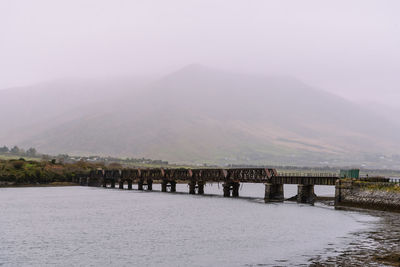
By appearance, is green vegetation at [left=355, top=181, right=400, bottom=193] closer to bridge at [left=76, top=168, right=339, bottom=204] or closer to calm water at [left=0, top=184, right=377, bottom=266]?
calm water at [left=0, top=184, right=377, bottom=266]

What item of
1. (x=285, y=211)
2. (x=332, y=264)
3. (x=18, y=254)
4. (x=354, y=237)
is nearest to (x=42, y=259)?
(x=18, y=254)

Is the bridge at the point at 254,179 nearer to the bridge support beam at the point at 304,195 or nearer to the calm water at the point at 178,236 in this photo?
the bridge support beam at the point at 304,195

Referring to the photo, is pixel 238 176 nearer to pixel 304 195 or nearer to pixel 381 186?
pixel 304 195

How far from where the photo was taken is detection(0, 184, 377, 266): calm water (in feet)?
164

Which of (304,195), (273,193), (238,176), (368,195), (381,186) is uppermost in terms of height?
(381,186)

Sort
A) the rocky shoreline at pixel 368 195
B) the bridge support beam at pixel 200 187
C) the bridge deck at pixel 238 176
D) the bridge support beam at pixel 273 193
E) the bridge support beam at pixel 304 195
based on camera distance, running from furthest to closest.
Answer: the bridge support beam at pixel 200 187 < the bridge support beam at pixel 273 193 < the bridge support beam at pixel 304 195 < the bridge deck at pixel 238 176 < the rocky shoreline at pixel 368 195

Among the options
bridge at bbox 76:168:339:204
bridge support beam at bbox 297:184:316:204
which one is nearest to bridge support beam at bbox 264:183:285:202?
bridge at bbox 76:168:339:204

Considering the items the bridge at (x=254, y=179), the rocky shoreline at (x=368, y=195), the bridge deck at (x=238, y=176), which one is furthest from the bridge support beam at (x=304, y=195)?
the rocky shoreline at (x=368, y=195)

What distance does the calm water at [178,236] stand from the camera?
164ft

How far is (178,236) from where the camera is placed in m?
65.5

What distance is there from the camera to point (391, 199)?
269ft

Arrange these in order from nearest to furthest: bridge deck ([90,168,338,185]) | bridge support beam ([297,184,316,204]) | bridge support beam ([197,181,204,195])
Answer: bridge deck ([90,168,338,185])
bridge support beam ([297,184,316,204])
bridge support beam ([197,181,204,195])

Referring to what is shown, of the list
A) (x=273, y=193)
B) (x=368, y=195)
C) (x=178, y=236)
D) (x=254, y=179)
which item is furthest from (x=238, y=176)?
(x=178, y=236)

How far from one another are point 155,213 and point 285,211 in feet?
80.4
